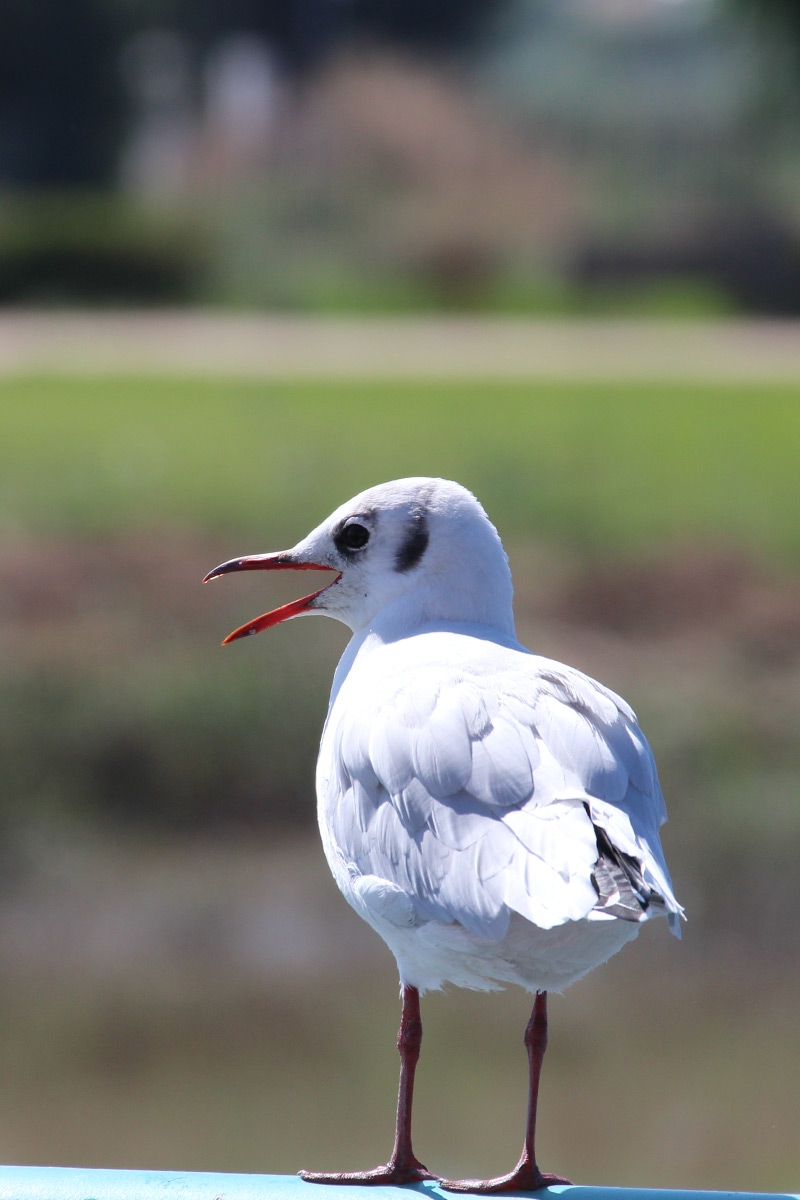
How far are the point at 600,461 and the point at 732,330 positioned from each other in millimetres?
10281

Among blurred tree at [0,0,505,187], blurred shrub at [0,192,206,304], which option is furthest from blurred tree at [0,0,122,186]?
blurred shrub at [0,192,206,304]

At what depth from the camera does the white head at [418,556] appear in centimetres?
231

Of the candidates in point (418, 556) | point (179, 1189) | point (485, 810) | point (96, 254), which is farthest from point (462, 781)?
point (96, 254)

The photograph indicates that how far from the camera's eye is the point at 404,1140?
2195 mm

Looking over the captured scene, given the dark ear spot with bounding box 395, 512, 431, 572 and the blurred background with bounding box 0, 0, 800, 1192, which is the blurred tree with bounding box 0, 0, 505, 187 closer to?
the blurred background with bounding box 0, 0, 800, 1192

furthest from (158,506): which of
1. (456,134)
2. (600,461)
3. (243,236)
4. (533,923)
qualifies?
(456,134)

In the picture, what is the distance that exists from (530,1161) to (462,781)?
58 cm

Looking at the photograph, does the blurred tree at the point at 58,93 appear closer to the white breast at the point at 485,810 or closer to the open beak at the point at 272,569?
the open beak at the point at 272,569

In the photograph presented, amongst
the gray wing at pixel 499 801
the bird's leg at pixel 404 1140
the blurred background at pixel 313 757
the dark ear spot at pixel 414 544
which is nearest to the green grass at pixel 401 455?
the blurred background at pixel 313 757

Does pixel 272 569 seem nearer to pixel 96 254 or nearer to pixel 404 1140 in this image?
pixel 404 1140

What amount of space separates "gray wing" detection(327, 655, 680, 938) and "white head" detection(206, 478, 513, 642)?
0.20 m

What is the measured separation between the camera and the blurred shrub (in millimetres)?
17953

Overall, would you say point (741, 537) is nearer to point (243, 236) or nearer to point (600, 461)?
point (600, 461)

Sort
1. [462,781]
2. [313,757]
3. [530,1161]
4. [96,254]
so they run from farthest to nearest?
[96,254] < [313,757] < [530,1161] < [462,781]
